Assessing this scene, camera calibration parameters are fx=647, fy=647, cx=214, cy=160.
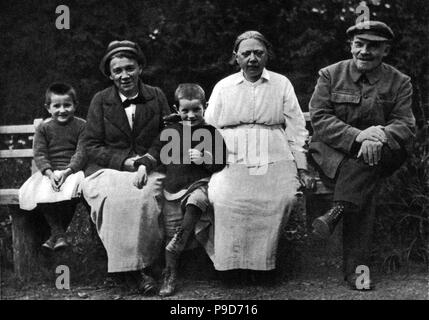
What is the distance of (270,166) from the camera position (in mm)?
4340

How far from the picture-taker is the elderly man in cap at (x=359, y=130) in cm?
415

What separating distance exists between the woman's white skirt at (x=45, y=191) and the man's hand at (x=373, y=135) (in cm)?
189

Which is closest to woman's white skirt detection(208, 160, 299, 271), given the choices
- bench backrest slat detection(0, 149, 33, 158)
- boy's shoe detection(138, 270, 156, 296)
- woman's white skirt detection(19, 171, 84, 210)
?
boy's shoe detection(138, 270, 156, 296)

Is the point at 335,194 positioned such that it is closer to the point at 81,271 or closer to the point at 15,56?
the point at 81,271

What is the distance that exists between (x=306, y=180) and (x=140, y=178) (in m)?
1.10

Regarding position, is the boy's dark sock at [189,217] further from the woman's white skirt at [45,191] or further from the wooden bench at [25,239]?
the wooden bench at [25,239]

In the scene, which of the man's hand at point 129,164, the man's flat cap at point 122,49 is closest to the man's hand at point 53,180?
the man's hand at point 129,164

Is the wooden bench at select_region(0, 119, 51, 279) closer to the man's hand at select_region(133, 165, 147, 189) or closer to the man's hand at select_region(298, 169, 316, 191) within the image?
the man's hand at select_region(133, 165, 147, 189)

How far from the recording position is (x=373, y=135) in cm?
416

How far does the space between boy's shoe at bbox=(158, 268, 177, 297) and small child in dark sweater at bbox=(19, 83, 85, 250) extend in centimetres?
79

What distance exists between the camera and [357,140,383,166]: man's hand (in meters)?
4.13

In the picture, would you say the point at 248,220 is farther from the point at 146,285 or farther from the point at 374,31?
the point at 374,31

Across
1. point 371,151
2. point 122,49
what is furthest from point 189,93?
point 371,151
